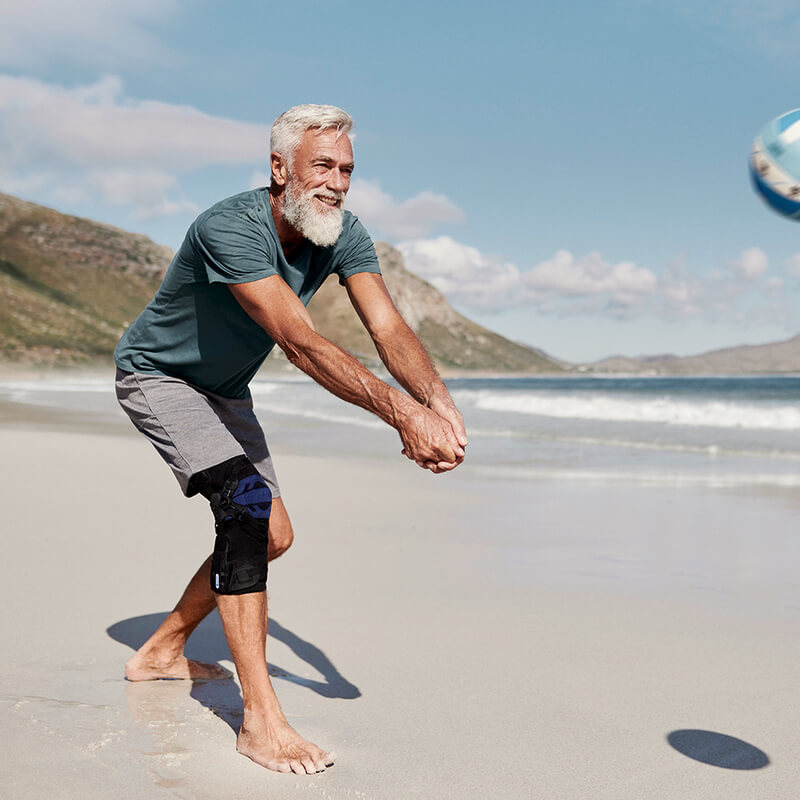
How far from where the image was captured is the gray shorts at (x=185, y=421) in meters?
2.95

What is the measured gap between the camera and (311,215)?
278cm

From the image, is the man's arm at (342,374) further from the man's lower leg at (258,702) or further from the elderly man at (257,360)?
the man's lower leg at (258,702)

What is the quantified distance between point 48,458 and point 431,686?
722 cm

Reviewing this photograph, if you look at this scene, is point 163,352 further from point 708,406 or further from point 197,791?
point 708,406

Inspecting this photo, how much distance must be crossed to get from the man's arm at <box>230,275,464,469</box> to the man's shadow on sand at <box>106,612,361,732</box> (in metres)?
1.25

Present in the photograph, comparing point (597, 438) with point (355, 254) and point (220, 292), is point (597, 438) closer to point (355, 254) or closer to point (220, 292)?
point (355, 254)

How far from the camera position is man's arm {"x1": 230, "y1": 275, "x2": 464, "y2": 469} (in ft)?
7.36

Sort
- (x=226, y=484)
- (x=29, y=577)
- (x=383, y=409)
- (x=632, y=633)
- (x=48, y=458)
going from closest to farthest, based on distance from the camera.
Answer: (x=383, y=409)
(x=226, y=484)
(x=632, y=633)
(x=29, y=577)
(x=48, y=458)

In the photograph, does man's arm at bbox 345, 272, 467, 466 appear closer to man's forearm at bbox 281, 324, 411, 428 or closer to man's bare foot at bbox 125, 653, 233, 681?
man's forearm at bbox 281, 324, 411, 428

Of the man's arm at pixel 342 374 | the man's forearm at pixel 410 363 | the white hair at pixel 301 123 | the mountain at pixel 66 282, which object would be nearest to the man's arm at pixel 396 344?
the man's forearm at pixel 410 363

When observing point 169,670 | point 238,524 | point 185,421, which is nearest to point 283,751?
point 238,524

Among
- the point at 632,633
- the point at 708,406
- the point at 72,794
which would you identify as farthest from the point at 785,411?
the point at 72,794

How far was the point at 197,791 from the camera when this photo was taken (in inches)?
95.0

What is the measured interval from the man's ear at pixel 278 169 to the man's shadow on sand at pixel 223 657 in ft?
5.74
